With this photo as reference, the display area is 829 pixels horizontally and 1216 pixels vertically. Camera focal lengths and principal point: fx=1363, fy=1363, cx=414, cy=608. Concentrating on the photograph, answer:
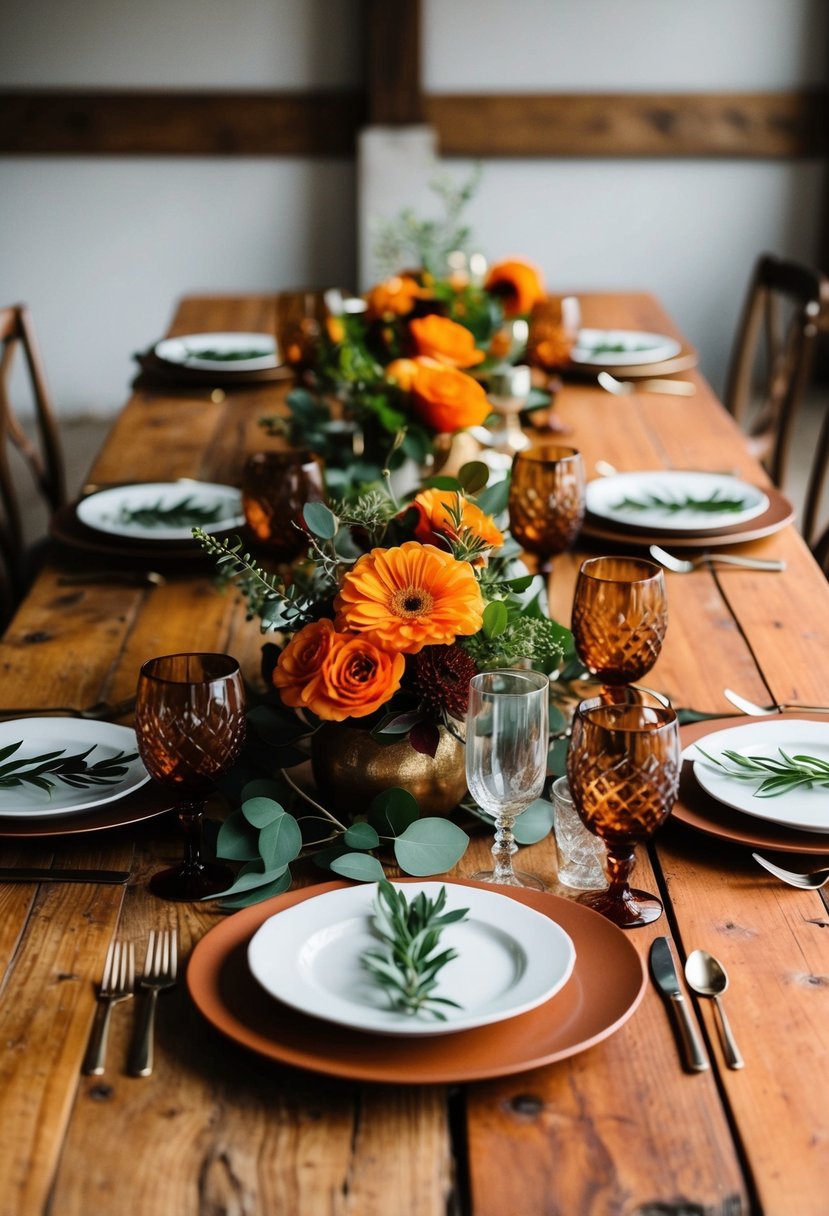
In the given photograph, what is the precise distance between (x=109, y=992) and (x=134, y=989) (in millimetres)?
17

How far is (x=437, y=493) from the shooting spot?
1161 mm

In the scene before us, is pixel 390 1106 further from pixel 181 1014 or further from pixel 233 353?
pixel 233 353

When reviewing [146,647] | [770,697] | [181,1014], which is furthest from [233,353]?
[181,1014]

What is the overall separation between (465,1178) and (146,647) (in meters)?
0.88

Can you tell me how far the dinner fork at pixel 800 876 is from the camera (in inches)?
41.3

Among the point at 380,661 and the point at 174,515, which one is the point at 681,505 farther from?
the point at 380,661

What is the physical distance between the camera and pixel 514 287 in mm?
2375

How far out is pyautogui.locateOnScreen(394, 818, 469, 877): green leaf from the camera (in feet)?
3.37

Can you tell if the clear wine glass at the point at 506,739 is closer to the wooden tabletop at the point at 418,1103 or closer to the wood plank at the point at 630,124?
the wooden tabletop at the point at 418,1103

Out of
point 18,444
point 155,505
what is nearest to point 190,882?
point 155,505

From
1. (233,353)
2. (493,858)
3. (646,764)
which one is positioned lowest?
(233,353)

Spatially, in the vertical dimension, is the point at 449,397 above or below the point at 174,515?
above

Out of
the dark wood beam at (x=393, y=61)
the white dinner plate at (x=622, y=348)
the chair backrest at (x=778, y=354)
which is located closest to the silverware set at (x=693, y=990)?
the white dinner plate at (x=622, y=348)

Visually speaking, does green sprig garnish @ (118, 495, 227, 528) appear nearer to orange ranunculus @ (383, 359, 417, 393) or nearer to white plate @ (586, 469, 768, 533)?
orange ranunculus @ (383, 359, 417, 393)
